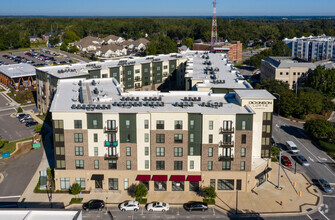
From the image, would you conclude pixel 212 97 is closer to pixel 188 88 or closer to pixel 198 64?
pixel 188 88

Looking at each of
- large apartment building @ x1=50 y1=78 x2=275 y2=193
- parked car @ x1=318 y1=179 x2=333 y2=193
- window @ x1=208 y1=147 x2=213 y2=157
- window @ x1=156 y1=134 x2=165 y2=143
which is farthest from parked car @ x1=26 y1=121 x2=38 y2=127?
parked car @ x1=318 y1=179 x2=333 y2=193

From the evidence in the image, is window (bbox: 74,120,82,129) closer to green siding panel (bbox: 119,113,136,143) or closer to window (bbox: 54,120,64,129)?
window (bbox: 54,120,64,129)

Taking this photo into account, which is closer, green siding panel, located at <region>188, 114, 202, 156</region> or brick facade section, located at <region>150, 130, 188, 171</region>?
green siding panel, located at <region>188, 114, 202, 156</region>

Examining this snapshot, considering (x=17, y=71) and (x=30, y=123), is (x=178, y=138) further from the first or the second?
(x=17, y=71)

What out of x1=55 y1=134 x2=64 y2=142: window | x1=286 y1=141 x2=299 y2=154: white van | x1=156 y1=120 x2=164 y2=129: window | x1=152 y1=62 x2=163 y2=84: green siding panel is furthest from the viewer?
x1=152 y1=62 x2=163 y2=84: green siding panel

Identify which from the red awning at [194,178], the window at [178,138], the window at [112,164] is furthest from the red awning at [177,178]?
the window at [112,164]

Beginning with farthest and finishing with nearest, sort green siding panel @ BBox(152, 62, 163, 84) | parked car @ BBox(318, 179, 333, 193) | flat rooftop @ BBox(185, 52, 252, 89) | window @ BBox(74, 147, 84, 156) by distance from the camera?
1. green siding panel @ BBox(152, 62, 163, 84)
2. flat rooftop @ BBox(185, 52, 252, 89)
3. parked car @ BBox(318, 179, 333, 193)
4. window @ BBox(74, 147, 84, 156)

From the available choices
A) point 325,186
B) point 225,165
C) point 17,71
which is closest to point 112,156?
point 225,165
